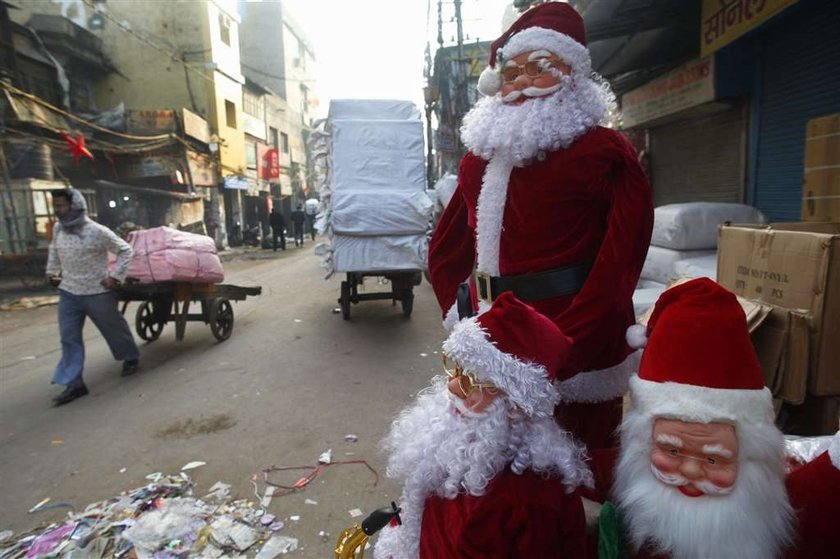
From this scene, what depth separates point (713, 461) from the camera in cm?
108

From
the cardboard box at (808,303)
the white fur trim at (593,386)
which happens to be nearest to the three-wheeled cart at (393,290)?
the cardboard box at (808,303)

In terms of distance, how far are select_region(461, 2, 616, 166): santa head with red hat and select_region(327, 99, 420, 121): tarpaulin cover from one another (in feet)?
17.1

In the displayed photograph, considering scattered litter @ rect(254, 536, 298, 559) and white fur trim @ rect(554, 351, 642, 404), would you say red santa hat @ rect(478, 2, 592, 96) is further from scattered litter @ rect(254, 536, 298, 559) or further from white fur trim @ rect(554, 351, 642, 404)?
scattered litter @ rect(254, 536, 298, 559)

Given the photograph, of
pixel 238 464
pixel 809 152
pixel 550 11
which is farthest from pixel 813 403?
pixel 238 464

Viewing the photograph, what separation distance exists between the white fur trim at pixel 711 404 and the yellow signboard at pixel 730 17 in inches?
151

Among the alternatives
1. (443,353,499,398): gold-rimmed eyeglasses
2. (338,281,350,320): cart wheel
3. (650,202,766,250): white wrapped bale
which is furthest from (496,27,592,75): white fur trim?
(338,281,350,320): cart wheel

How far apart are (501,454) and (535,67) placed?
1273 millimetres

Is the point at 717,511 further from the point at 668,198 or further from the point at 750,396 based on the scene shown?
the point at 668,198

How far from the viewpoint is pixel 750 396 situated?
43.1 inches

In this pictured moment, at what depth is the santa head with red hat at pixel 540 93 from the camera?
1.66 m

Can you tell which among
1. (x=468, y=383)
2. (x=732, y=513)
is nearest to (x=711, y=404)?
(x=732, y=513)

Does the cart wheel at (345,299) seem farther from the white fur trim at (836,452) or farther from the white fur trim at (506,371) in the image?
the white fur trim at (836,452)

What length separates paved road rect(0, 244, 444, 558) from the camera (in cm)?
298

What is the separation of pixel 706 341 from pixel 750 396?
0.15m
